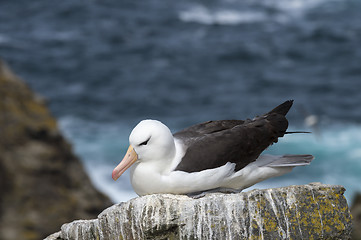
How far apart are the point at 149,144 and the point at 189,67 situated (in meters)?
25.6

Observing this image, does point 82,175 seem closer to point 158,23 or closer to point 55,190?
point 55,190

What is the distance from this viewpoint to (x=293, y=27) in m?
37.6

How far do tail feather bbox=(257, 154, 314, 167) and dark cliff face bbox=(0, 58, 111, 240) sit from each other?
189 inches

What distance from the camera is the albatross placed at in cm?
645

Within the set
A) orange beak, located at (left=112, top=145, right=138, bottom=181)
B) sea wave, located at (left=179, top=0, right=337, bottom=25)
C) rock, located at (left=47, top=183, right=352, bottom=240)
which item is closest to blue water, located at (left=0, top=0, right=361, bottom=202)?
sea wave, located at (left=179, top=0, right=337, bottom=25)

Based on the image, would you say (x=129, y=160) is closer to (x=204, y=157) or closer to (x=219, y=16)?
(x=204, y=157)

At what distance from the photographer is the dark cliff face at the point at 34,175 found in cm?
1074

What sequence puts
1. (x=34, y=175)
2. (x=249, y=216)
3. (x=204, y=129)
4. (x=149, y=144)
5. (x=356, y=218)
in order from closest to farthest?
1. (x=249, y=216)
2. (x=149, y=144)
3. (x=204, y=129)
4. (x=34, y=175)
5. (x=356, y=218)

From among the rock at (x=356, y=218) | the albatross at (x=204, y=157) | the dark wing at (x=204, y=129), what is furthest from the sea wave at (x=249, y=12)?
the albatross at (x=204, y=157)

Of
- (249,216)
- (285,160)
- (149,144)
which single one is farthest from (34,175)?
(249,216)

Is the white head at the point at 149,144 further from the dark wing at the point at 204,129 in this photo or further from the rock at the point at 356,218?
the rock at the point at 356,218

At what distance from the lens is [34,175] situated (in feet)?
36.4

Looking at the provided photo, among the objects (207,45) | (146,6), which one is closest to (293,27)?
(207,45)

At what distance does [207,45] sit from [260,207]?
2991 cm
